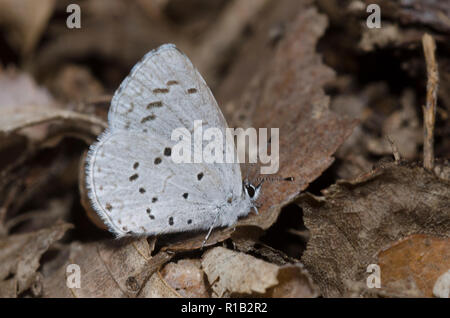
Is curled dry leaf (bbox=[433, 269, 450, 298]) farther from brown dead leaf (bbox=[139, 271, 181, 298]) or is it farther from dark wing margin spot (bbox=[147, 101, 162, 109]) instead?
dark wing margin spot (bbox=[147, 101, 162, 109])

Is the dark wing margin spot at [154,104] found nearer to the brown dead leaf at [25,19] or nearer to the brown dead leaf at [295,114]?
the brown dead leaf at [295,114]

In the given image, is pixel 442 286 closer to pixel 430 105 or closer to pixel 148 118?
pixel 430 105

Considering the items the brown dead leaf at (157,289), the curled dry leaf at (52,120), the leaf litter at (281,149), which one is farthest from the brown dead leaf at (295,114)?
the curled dry leaf at (52,120)

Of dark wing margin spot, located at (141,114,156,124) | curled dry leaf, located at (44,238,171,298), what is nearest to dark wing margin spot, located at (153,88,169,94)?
dark wing margin spot, located at (141,114,156,124)

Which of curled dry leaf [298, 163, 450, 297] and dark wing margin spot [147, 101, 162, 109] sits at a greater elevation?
dark wing margin spot [147, 101, 162, 109]

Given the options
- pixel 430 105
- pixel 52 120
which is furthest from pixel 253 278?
pixel 52 120

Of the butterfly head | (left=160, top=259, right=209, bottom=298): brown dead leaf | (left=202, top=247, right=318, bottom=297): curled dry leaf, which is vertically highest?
the butterfly head
